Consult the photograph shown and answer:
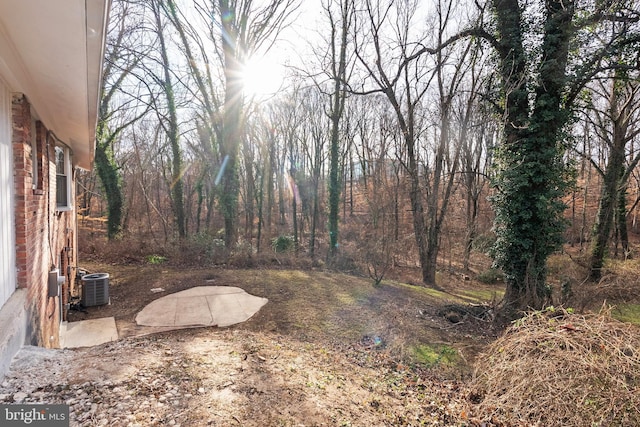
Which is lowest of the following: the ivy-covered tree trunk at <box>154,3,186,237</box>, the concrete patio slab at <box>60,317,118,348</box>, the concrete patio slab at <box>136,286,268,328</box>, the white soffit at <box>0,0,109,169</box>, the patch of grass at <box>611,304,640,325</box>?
the patch of grass at <box>611,304,640,325</box>

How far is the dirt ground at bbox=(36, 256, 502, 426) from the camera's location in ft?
8.28

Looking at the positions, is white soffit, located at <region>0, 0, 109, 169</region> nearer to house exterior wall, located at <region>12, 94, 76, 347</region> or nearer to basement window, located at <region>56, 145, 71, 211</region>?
house exterior wall, located at <region>12, 94, 76, 347</region>

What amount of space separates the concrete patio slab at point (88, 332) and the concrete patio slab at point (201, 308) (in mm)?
470

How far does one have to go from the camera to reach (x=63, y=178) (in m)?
6.81

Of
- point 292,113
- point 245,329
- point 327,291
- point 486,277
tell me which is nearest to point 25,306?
point 245,329

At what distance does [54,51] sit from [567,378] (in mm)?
5248

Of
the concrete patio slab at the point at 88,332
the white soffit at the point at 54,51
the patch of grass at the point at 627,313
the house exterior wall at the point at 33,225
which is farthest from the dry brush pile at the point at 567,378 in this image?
the concrete patio slab at the point at 88,332

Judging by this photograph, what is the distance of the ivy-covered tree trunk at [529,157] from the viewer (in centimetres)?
638

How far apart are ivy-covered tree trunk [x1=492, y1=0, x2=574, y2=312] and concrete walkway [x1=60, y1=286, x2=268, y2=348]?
5663 mm

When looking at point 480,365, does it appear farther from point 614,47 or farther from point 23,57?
point 614,47

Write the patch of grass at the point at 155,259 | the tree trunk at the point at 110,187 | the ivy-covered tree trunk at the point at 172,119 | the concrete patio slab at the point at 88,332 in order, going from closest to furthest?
the concrete patio slab at the point at 88,332 → the patch of grass at the point at 155,259 → the ivy-covered tree trunk at the point at 172,119 → the tree trunk at the point at 110,187

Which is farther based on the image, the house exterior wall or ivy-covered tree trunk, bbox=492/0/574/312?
ivy-covered tree trunk, bbox=492/0/574/312

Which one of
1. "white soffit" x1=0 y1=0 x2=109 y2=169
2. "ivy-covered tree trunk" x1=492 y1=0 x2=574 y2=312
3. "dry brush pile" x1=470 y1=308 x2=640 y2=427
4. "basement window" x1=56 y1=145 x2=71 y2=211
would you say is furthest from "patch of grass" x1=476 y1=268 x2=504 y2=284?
"basement window" x1=56 y1=145 x2=71 y2=211

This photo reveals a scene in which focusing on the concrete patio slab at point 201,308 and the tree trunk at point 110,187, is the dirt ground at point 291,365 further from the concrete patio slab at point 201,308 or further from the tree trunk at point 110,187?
the tree trunk at point 110,187
